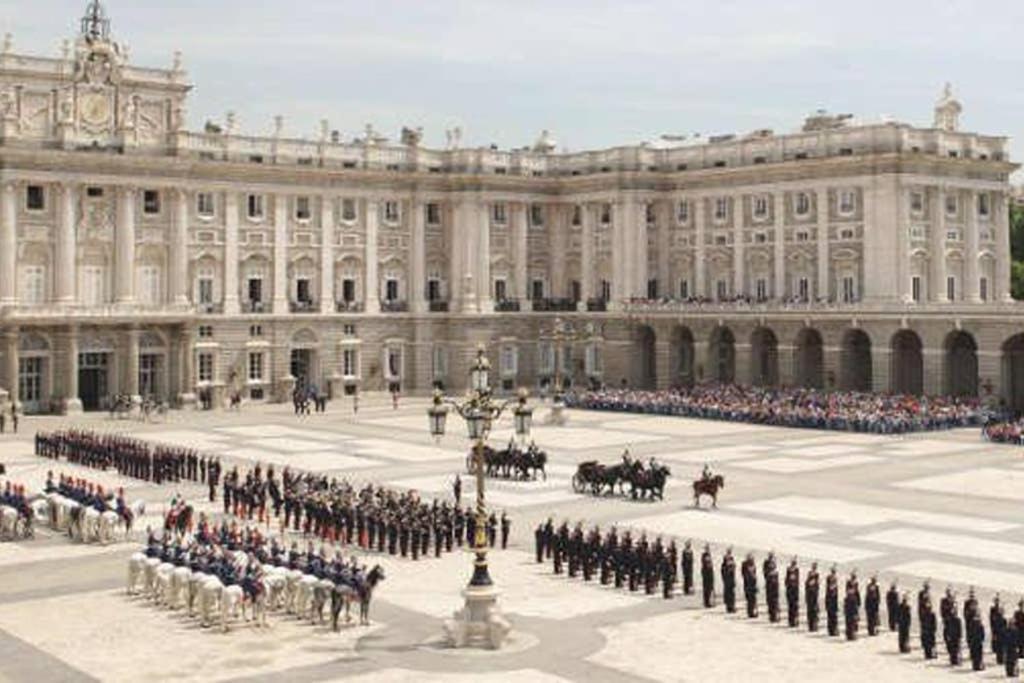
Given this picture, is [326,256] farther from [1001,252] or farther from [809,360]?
[1001,252]

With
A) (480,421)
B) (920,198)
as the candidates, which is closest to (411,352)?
(920,198)

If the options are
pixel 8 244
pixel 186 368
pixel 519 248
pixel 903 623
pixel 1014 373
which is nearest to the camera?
pixel 903 623

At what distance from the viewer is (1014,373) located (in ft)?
248

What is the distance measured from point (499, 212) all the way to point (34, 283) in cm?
3100

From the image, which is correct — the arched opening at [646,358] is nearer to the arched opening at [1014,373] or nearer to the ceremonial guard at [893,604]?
the arched opening at [1014,373]

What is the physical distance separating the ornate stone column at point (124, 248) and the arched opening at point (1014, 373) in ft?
157

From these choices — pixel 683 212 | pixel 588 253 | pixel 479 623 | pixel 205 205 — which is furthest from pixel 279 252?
pixel 479 623

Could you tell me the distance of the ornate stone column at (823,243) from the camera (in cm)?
8131

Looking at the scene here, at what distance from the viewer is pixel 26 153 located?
2933 inches

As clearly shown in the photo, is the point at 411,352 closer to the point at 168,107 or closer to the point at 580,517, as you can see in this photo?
the point at 168,107

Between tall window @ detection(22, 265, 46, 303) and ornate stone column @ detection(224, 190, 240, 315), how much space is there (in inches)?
427

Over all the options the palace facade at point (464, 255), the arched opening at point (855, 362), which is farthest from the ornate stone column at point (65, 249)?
the arched opening at point (855, 362)

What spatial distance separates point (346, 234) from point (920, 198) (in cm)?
3511

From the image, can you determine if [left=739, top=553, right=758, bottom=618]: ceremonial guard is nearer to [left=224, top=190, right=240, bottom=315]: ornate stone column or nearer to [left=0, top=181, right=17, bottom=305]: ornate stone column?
[left=0, top=181, right=17, bottom=305]: ornate stone column
